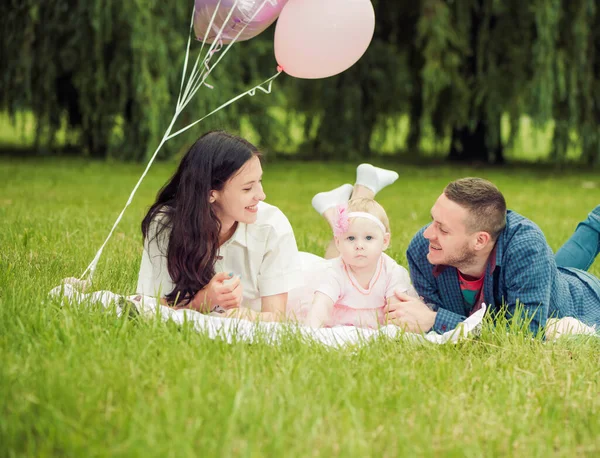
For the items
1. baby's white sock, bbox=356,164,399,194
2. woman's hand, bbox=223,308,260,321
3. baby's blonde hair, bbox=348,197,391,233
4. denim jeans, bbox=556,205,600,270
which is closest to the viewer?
woman's hand, bbox=223,308,260,321

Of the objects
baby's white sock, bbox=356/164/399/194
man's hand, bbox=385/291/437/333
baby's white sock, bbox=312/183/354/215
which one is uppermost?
baby's white sock, bbox=356/164/399/194

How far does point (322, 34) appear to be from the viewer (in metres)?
3.77

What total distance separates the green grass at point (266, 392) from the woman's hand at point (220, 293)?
0.95ft

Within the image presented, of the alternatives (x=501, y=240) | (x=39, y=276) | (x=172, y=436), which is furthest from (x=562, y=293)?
(x=39, y=276)

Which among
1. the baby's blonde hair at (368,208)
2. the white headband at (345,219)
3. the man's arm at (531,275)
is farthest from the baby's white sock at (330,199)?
the man's arm at (531,275)

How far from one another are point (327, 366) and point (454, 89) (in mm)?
7565

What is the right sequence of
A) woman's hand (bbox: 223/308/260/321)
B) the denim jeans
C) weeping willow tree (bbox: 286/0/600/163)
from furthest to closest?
weeping willow tree (bbox: 286/0/600/163)
the denim jeans
woman's hand (bbox: 223/308/260/321)

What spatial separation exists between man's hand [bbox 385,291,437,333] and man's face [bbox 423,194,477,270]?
210mm

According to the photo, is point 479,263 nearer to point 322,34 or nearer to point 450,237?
point 450,237

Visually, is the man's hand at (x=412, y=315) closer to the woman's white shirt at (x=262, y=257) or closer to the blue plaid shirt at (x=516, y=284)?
the blue plaid shirt at (x=516, y=284)

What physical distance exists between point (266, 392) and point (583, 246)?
226 cm

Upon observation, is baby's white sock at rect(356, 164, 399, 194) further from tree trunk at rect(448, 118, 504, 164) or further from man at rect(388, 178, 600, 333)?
tree trunk at rect(448, 118, 504, 164)

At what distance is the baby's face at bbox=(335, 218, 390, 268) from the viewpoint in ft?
11.5

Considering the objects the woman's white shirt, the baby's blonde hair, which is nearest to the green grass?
the woman's white shirt
